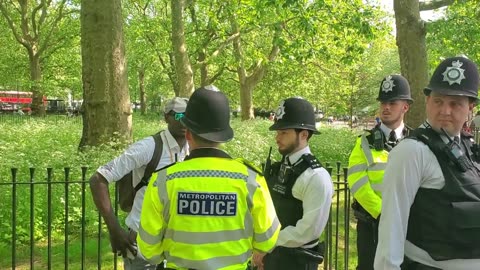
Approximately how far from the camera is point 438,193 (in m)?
2.33

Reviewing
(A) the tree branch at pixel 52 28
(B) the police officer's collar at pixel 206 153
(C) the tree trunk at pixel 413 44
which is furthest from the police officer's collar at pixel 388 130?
(A) the tree branch at pixel 52 28

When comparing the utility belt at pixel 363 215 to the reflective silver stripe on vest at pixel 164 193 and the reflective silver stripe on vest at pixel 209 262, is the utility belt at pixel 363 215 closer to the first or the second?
the reflective silver stripe on vest at pixel 209 262

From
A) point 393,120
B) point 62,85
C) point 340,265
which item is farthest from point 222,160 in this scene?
point 62,85

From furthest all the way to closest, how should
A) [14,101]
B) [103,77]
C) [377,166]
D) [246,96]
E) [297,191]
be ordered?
[14,101]
[246,96]
[103,77]
[377,166]
[297,191]

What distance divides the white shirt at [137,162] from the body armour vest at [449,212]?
5.66 feet

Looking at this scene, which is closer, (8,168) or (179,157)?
(179,157)

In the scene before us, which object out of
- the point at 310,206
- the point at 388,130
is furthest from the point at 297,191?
the point at 388,130

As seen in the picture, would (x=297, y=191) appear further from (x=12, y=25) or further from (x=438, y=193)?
(x=12, y=25)

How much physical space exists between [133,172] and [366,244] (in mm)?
2059

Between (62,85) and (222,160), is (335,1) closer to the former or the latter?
(222,160)

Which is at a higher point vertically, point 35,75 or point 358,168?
point 35,75

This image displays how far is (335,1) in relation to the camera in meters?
14.3

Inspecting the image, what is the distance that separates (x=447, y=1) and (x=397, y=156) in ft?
30.4

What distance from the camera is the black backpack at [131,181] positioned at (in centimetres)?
336
